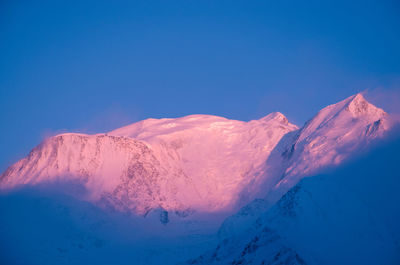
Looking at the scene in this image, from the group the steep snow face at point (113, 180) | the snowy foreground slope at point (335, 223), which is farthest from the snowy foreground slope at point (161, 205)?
the snowy foreground slope at point (335, 223)

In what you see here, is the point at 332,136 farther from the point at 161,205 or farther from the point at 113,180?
the point at 113,180

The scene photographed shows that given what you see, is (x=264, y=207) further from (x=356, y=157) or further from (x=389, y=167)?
(x=389, y=167)

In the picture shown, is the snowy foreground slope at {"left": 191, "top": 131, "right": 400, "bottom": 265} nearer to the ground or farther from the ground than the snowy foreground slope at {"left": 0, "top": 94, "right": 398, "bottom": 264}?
nearer to the ground

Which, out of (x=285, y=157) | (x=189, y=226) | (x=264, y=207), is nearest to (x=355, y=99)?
(x=285, y=157)

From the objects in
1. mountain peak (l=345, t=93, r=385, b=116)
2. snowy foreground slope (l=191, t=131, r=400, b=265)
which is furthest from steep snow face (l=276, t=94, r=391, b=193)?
snowy foreground slope (l=191, t=131, r=400, b=265)

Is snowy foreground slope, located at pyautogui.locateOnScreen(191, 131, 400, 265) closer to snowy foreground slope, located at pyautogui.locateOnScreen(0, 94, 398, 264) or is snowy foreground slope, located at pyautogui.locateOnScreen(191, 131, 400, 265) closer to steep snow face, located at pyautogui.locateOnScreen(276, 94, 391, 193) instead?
snowy foreground slope, located at pyautogui.locateOnScreen(0, 94, 398, 264)

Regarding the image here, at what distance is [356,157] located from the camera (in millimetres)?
150875

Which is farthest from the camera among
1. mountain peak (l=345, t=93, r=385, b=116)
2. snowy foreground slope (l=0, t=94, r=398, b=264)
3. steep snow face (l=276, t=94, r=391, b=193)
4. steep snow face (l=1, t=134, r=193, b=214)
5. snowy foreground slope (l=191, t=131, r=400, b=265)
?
steep snow face (l=1, t=134, r=193, b=214)

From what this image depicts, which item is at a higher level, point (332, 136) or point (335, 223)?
point (332, 136)

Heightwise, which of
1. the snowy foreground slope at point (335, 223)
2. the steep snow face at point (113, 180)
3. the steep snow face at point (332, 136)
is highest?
the steep snow face at point (113, 180)

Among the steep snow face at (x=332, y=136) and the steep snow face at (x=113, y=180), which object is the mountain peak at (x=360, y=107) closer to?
the steep snow face at (x=332, y=136)

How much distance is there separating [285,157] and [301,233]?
7010cm

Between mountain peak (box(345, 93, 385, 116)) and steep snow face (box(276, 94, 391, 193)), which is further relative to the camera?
mountain peak (box(345, 93, 385, 116))

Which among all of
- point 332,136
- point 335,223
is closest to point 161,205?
point 332,136
